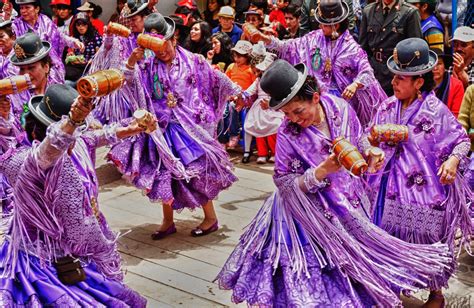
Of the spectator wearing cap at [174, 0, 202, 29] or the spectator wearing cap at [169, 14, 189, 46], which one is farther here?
the spectator wearing cap at [174, 0, 202, 29]

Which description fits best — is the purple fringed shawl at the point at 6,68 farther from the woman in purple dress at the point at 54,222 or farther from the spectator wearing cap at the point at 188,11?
the spectator wearing cap at the point at 188,11

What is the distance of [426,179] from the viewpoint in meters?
4.64

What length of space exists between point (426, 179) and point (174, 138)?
2193 millimetres

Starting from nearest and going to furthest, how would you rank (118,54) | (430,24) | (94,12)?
(118,54) < (430,24) < (94,12)

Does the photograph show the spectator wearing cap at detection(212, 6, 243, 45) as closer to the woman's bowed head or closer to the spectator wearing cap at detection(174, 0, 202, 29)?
the spectator wearing cap at detection(174, 0, 202, 29)

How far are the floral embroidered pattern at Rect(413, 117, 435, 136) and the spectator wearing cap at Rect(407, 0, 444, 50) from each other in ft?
10.1

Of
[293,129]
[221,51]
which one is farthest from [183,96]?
[221,51]

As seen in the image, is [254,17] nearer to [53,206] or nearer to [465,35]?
[465,35]

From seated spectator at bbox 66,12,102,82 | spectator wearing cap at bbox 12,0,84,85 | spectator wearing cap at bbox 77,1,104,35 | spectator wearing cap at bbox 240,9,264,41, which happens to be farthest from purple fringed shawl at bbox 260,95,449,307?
spectator wearing cap at bbox 77,1,104,35

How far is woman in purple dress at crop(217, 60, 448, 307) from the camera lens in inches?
153

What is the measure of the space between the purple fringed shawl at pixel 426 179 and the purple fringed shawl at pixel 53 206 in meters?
1.90

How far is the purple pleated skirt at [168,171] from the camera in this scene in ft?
19.7

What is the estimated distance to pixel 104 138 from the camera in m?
3.80

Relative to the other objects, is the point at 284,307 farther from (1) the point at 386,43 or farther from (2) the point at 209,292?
(1) the point at 386,43
